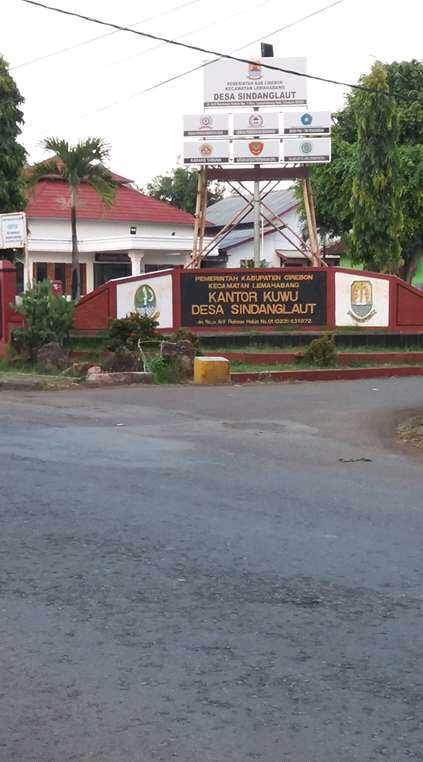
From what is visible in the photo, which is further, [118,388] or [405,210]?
[405,210]

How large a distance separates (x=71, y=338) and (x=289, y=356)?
16.0 feet


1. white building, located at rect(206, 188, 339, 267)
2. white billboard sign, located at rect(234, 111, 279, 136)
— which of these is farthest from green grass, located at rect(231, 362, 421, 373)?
white building, located at rect(206, 188, 339, 267)

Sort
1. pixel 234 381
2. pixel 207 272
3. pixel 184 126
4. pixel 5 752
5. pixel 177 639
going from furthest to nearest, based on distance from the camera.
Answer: pixel 184 126, pixel 207 272, pixel 234 381, pixel 177 639, pixel 5 752

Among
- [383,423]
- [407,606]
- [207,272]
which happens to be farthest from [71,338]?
[407,606]

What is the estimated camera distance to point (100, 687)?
456 cm

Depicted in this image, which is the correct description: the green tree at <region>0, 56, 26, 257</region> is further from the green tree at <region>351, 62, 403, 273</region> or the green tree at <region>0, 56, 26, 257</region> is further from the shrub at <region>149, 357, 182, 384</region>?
the shrub at <region>149, 357, 182, 384</region>

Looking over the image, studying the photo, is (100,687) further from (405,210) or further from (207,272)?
(405,210)

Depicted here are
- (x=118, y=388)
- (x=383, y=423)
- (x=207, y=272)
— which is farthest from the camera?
(x=207, y=272)

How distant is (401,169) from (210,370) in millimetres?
30104

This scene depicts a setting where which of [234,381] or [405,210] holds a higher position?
[405,210]

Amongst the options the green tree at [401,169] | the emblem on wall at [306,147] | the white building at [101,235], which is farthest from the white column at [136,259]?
the emblem on wall at [306,147]

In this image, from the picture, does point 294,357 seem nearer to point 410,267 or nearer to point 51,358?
point 51,358

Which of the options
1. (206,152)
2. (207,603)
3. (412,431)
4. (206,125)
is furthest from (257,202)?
(207,603)

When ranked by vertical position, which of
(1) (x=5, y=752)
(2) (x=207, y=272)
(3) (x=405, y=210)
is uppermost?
(3) (x=405, y=210)
